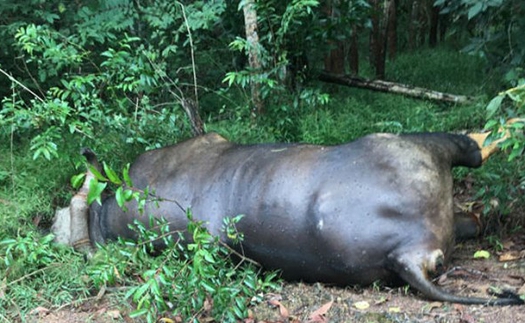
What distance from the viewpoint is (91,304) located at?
310cm

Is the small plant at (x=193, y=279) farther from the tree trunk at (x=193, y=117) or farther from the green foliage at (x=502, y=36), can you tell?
the green foliage at (x=502, y=36)

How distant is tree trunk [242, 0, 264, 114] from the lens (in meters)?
4.55

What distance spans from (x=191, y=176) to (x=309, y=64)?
7.68ft

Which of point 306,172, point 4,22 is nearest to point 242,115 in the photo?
point 306,172

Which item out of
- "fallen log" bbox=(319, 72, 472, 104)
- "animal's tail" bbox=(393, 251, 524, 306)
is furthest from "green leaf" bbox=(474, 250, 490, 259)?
"fallen log" bbox=(319, 72, 472, 104)

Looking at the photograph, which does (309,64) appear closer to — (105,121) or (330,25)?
(330,25)

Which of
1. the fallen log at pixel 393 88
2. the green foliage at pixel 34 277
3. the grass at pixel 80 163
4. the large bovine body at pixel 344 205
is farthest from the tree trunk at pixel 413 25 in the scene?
the green foliage at pixel 34 277

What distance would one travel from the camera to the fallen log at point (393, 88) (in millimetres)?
5371

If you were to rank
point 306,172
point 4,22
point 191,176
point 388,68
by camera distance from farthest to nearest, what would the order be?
point 388,68 → point 4,22 → point 191,176 → point 306,172

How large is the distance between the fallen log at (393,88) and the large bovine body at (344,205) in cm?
227

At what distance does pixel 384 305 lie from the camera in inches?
106

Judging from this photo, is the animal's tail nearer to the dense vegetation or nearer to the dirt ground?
the dirt ground

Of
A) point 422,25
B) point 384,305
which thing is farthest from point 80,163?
point 422,25

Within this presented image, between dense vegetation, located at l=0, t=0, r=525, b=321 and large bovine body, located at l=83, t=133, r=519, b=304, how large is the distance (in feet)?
0.82
